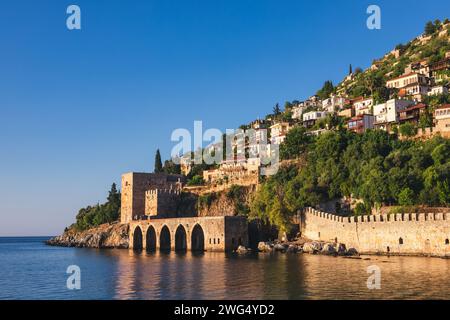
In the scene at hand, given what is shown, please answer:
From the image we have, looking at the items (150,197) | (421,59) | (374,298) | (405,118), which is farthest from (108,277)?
(421,59)

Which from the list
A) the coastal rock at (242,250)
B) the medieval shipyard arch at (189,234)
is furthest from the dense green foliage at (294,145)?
the coastal rock at (242,250)

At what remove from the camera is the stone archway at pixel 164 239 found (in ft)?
183

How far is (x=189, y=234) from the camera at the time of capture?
50.5m

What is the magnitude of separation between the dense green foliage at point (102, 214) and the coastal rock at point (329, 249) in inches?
1667

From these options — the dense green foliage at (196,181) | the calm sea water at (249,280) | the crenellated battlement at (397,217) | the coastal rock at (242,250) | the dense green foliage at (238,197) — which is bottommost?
the calm sea water at (249,280)

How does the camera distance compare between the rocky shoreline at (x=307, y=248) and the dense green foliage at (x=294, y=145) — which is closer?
the rocky shoreline at (x=307, y=248)

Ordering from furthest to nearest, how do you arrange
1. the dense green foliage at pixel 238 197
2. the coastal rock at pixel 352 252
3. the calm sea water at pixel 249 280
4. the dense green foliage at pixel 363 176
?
the dense green foliage at pixel 238 197
the dense green foliage at pixel 363 176
the coastal rock at pixel 352 252
the calm sea water at pixel 249 280

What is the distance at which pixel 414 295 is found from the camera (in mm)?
19438

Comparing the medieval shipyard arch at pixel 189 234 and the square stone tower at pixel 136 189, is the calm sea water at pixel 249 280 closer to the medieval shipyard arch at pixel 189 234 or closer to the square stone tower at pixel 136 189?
the medieval shipyard arch at pixel 189 234

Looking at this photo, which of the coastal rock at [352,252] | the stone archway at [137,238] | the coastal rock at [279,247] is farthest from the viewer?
the stone archway at [137,238]

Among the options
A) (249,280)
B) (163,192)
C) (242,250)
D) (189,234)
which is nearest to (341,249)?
(242,250)

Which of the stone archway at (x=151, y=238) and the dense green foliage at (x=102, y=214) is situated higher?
the dense green foliage at (x=102, y=214)

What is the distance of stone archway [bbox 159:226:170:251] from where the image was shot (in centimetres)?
5569

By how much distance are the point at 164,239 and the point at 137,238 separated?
17.6 feet
